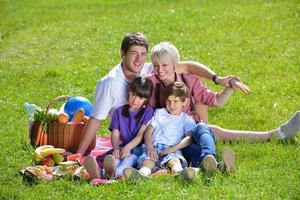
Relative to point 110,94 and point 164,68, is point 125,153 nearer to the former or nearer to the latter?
point 110,94

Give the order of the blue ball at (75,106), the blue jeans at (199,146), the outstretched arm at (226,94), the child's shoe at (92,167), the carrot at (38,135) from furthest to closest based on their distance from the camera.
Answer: the blue ball at (75,106), the carrot at (38,135), the outstretched arm at (226,94), the blue jeans at (199,146), the child's shoe at (92,167)

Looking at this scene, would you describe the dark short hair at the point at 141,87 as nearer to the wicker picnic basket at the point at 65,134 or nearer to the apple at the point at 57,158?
the wicker picnic basket at the point at 65,134

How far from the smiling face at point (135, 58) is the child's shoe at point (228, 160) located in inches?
51.8

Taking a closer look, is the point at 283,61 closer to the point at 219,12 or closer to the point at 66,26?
the point at 219,12

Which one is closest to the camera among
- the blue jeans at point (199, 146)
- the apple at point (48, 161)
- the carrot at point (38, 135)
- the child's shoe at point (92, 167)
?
the child's shoe at point (92, 167)

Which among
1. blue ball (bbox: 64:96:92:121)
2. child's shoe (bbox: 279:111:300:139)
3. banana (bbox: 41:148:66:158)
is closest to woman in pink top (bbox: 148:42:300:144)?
child's shoe (bbox: 279:111:300:139)

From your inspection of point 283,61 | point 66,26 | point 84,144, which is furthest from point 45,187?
point 66,26

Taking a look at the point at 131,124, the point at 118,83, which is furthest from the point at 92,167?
the point at 118,83

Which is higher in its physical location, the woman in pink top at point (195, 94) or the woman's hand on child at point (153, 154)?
the woman in pink top at point (195, 94)

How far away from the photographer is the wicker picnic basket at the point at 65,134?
699cm

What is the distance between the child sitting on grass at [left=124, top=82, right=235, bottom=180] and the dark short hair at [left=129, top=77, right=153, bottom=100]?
0.55ft

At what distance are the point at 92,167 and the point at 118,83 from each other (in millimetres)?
1035

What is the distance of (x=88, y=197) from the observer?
18.6 feet

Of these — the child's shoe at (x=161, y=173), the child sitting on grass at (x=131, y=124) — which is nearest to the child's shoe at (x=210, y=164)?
the child's shoe at (x=161, y=173)
